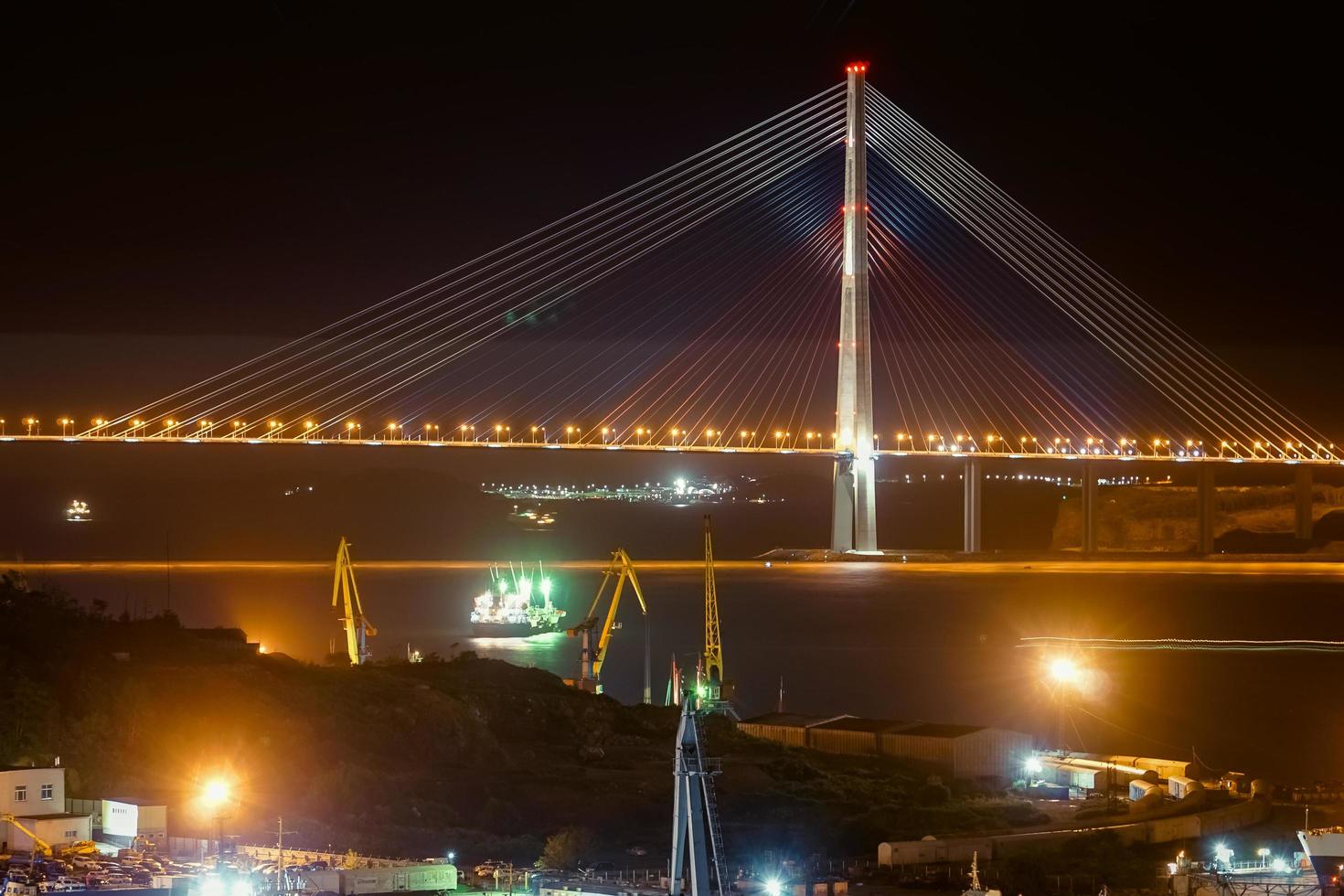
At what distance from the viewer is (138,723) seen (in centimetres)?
1073

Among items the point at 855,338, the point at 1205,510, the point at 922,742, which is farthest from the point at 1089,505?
the point at 922,742

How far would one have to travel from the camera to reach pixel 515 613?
86.2ft

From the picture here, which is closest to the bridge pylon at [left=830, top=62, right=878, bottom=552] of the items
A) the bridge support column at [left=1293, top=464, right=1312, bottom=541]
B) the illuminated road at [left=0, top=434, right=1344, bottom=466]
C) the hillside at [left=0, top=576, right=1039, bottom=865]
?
the illuminated road at [left=0, top=434, right=1344, bottom=466]

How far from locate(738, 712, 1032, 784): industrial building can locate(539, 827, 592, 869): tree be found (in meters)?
4.22

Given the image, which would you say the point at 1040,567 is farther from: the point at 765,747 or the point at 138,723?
the point at 138,723

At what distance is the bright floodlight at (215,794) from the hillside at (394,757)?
11cm

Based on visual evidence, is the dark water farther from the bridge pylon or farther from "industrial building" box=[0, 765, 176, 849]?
"industrial building" box=[0, 765, 176, 849]

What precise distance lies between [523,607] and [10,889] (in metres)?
20.4

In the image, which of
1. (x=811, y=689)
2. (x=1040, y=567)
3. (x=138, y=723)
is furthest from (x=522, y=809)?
(x=1040, y=567)

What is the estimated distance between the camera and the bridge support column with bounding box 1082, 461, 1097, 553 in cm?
3872

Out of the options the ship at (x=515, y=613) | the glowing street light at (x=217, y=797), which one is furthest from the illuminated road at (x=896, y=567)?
the glowing street light at (x=217, y=797)

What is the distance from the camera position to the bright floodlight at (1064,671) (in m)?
18.7

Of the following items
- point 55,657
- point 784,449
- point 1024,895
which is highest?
point 784,449

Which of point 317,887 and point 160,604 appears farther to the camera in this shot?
point 160,604
